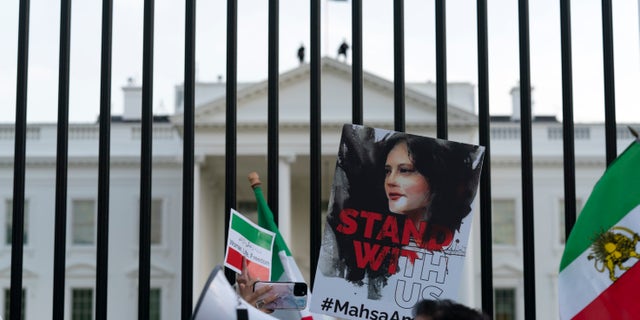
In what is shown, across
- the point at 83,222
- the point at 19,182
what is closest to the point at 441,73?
the point at 19,182

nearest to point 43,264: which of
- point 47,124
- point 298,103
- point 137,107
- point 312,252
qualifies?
point 47,124

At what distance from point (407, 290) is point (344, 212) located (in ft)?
1.16

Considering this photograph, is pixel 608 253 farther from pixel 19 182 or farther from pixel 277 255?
pixel 19 182

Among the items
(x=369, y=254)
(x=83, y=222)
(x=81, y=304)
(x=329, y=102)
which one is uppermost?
(x=329, y=102)

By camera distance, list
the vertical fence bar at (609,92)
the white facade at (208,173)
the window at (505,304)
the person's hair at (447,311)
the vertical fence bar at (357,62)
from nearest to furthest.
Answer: the person's hair at (447,311) < the vertical fence bar at (357,62) < the vertical fence bar at (609,92) < the white facade at (208,173) < the window at (505,304)

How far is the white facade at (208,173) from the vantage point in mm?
34375

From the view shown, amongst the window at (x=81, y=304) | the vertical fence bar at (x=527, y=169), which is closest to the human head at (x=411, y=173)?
the vertical fence bar at (x=527, y=169)

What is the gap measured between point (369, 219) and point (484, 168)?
52 cm

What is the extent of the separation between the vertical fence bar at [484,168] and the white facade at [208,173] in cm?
2991

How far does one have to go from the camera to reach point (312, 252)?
12.7ft

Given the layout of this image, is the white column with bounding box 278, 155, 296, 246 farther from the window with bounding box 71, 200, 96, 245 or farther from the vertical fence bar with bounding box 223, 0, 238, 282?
the vertical fence bar with bounding box 223, 0, 238, 282

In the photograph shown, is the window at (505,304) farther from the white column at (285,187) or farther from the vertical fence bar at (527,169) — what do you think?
the vertical fence bar at (527,169)

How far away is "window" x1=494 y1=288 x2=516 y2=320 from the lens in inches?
1380

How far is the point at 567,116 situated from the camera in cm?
389
